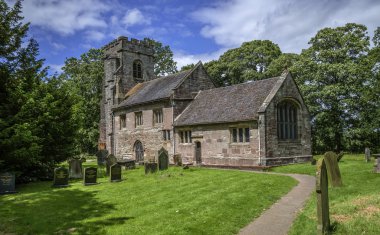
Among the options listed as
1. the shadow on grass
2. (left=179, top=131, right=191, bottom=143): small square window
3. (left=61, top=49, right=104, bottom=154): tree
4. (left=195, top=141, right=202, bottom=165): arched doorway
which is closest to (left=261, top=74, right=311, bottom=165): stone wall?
(left=195, top=141, right=202, bottom=165): arched doorway

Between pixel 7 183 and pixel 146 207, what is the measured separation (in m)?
9.66

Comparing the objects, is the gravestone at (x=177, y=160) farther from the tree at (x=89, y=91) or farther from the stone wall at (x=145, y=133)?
the tree at (x=89, y=91)

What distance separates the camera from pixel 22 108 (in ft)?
57.6

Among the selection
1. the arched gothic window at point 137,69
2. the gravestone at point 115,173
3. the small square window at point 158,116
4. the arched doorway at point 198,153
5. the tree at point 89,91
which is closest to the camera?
the gravestone at point 115,173

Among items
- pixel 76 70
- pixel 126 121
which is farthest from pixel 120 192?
pixel 76 70

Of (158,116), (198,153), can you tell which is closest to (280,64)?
(158,116)

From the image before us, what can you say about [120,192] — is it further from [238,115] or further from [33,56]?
[238,115]

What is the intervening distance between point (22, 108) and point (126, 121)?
1900cm

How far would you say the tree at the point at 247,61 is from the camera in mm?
48478

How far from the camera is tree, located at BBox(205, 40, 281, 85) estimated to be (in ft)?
159

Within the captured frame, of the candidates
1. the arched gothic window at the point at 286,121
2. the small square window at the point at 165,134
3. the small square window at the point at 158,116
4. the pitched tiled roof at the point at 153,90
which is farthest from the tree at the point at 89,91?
the arched gothic window at the point at 286,121

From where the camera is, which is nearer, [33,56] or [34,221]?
[34,221]

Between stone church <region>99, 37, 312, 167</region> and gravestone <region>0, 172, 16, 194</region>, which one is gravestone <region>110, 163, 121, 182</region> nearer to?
gravestone <region>0, 172, 16, 194</region>

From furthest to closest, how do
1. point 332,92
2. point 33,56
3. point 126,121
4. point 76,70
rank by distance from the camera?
point 76,70, point 126,121, point 332,92, point 33,56
